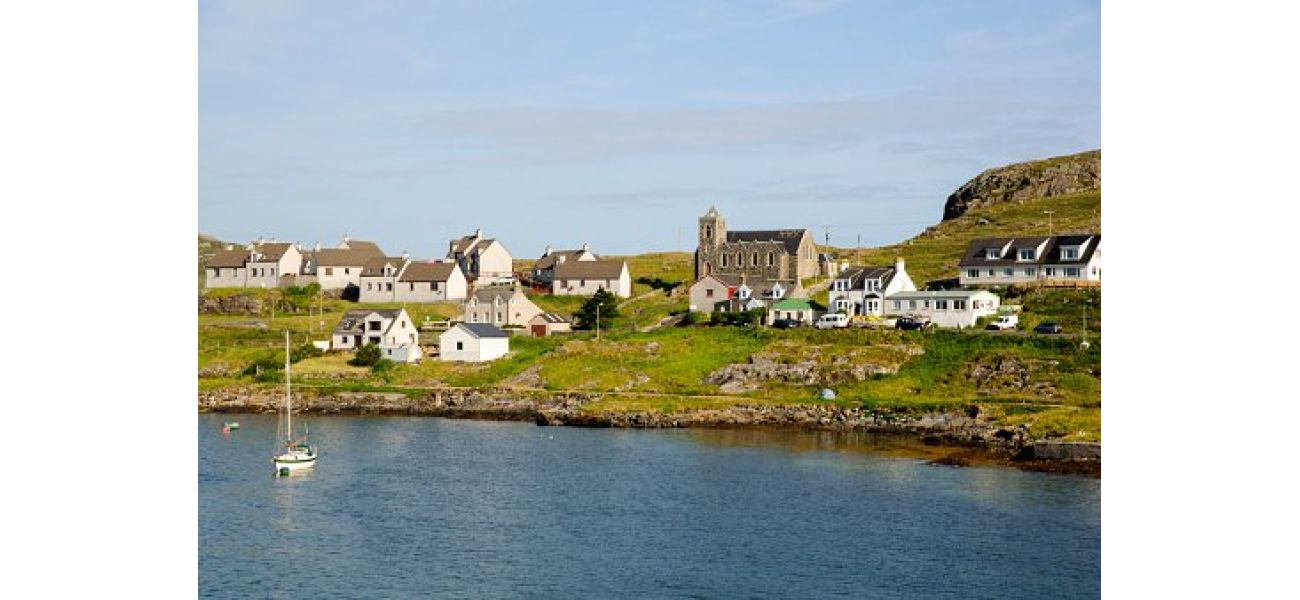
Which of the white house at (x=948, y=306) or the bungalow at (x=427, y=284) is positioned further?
the bungalow at (x=427, y=284)

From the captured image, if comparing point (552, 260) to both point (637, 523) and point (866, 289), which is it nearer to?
point (866, 289)

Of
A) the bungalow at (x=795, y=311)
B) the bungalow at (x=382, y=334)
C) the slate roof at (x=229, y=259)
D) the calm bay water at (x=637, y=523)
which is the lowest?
the calm bay water at (x=637, y=523)

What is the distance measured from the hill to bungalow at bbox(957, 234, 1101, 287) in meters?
6.31

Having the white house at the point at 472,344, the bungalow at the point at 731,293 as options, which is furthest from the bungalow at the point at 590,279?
the white house at the point at 472,344

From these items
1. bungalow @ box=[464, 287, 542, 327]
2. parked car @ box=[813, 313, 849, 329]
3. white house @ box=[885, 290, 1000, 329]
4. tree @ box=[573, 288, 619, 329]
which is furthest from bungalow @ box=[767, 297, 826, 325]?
bungalow @ box=[464, 287, 542, 327]

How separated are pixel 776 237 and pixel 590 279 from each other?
1393 centimetres

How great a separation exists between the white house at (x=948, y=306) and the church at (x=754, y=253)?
15.5 m

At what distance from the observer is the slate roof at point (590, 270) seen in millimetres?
89812

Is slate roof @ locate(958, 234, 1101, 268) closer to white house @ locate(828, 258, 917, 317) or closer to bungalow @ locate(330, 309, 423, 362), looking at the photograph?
white house @ locate(828, 258, 917, 317)

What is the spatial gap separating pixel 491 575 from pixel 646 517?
722cm

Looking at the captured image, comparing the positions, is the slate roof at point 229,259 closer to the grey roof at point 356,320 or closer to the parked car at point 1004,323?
the grey roof at point 356,320
